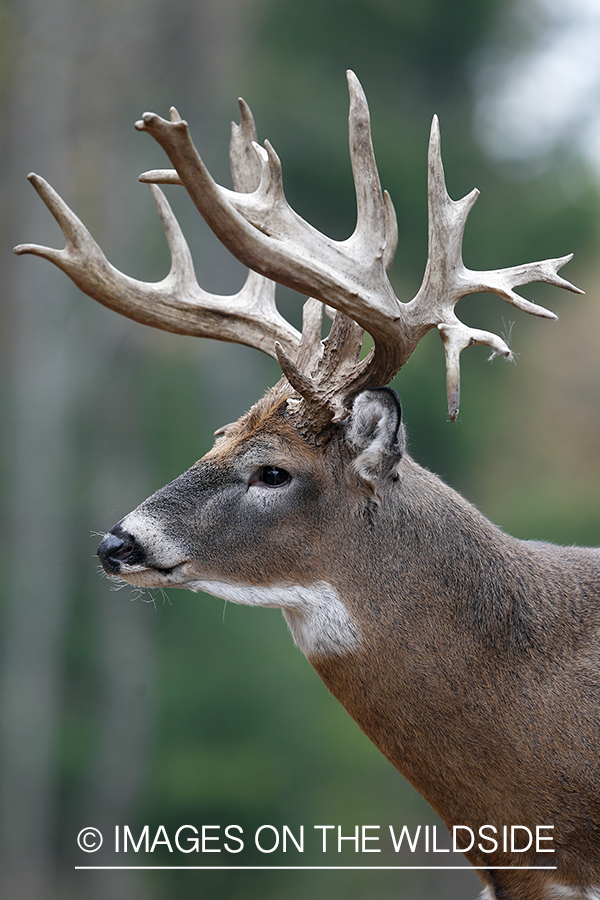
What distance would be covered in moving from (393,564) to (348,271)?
1134 millimetres

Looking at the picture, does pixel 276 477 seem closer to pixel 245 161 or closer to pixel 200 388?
pixel 245 161

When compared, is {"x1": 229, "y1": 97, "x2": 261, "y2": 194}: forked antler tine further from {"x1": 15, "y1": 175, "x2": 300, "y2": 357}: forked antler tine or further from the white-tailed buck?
the white-tailed buck

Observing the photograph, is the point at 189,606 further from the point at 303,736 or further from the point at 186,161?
the point at 186,161

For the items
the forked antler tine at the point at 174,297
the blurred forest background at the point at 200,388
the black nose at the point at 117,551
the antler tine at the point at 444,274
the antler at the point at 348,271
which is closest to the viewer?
the antler at the point at 348,271

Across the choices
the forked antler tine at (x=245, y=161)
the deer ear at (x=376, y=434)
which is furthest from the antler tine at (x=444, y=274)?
the forked antler tine at (x=245, y=161)

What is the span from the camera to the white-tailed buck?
3.58m

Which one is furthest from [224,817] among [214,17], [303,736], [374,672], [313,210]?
[214,17]

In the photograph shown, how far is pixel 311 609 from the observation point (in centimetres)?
376

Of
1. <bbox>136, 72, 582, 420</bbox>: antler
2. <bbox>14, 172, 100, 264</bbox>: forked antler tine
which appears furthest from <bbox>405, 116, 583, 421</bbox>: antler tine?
<bbox>14, 172, 100, 264</bbox>: forked antler tine

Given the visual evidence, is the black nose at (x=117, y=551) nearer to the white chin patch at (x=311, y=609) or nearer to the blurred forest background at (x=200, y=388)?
the white chin patch at (x=311, y=609)

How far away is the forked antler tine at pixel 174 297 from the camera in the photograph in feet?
13.8

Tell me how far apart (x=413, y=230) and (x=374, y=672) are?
13.1 m

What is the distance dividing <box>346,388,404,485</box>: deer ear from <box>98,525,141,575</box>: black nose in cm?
91

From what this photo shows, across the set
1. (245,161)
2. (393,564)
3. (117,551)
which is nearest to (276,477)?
(393,564)
